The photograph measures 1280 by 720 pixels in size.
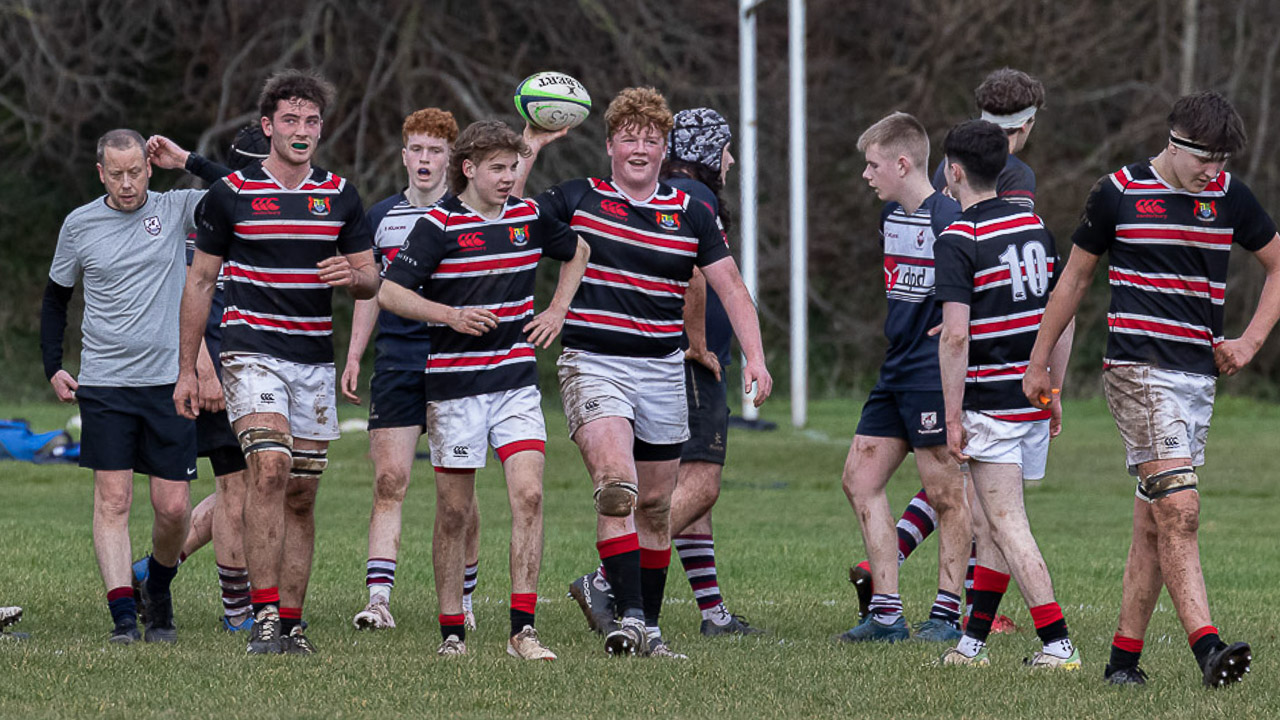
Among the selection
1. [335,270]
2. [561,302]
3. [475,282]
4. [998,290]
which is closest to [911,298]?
[998,290]

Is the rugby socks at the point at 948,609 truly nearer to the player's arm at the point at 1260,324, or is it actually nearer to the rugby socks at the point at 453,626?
the player's arm at the point at 1260,324

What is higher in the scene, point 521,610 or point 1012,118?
point 1012,118

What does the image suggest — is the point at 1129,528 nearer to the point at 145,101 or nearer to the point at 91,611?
the point at 91,611

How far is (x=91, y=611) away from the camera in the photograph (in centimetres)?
838

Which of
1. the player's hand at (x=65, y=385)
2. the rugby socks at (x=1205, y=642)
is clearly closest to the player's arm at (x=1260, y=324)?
the rugby socks at (x=1205, y=642)

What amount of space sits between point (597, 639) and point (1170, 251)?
9.73 ft

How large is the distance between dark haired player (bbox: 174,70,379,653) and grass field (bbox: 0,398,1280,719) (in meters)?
0.43

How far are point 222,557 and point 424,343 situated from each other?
1.43m

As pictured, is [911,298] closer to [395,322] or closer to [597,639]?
[597,639]

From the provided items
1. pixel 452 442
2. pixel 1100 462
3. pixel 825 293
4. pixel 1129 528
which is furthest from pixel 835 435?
pixel 452 442

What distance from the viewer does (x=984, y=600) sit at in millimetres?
7168

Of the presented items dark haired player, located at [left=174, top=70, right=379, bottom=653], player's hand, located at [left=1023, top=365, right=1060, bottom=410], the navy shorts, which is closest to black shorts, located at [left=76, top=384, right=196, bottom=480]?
dark haired player, located at [left=174, top=70, right=379, bottom=653]

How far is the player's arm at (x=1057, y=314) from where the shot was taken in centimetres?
643

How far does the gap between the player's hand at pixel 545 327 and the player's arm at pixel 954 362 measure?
1507mm
